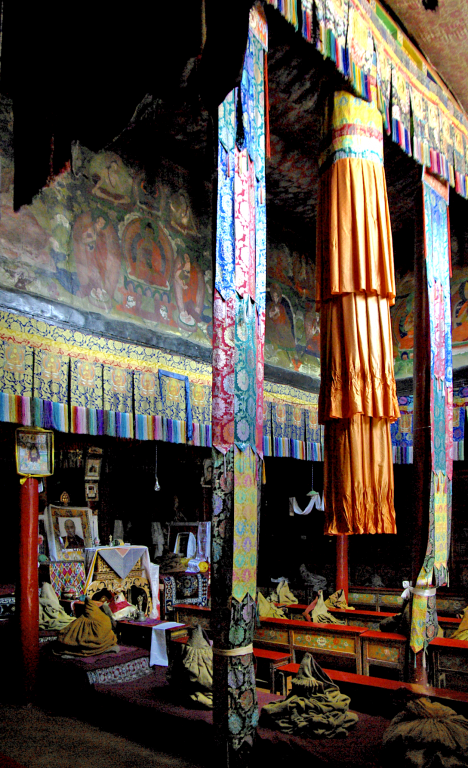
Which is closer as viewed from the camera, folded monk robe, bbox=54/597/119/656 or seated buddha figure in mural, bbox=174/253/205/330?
folded monk robe, bbox=54/597/119/656

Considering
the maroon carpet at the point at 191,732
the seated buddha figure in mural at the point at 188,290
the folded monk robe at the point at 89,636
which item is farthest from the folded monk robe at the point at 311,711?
the seated buddha figure in mural at the point at 188,290

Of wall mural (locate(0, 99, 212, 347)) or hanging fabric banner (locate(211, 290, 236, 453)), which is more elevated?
wall mural (locate(0, 99, 212, 347))

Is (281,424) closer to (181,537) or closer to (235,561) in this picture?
(181,537)

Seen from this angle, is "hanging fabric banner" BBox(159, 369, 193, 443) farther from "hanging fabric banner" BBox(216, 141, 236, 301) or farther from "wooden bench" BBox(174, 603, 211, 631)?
"hanging fabric banner" BBox(216, 141, 236, 301)

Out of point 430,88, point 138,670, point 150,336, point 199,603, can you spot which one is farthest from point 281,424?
point 430,88

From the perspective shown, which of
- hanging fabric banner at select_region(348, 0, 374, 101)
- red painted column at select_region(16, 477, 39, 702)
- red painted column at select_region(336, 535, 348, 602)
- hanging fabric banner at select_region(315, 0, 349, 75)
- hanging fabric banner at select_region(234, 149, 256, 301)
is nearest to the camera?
hanging fabric banner at select_region(234, 149, 256, 301)

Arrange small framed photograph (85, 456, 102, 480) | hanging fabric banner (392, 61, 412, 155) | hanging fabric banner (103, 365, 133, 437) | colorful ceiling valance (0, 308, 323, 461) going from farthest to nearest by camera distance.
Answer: small framed photograph (85, 456, 102, 480), hanging fabric banner (103, 365, 133, 437), hanging fabric banner (392, 61, 412, 155), colorful ceiling valance (0, 308, 323, 461)

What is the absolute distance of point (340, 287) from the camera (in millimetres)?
4051

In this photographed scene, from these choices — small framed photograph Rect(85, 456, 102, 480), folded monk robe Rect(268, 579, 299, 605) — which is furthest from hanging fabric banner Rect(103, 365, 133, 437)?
small framed photograph Rect(85, 456, 102, 480)

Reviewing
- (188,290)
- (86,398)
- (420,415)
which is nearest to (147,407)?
(86,398)

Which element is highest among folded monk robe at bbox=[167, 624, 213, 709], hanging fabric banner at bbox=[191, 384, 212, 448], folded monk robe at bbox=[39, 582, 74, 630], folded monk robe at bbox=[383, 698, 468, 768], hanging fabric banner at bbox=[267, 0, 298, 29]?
hanging fabric banner at bbox=[267, 0, 298, 29]

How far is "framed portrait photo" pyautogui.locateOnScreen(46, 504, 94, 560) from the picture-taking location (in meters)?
8.15

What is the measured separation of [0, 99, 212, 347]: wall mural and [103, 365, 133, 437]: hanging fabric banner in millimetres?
675

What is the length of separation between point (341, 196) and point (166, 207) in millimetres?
3061
